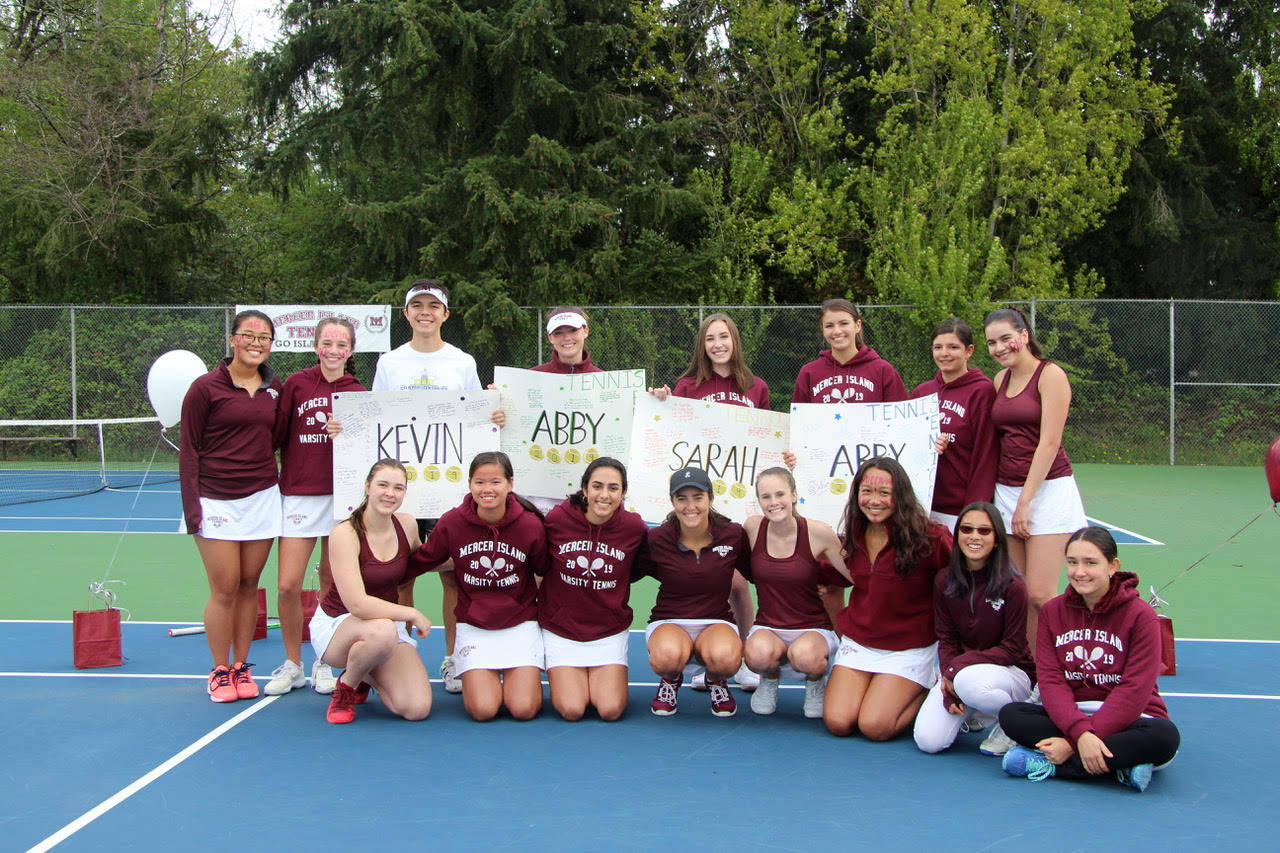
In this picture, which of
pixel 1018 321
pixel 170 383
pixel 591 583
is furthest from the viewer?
pixel 170 383

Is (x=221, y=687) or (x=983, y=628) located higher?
(x=983, y=628)

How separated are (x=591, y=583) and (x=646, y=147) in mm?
15109

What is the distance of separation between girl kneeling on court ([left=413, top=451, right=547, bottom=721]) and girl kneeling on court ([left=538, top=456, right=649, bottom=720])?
0.28ft

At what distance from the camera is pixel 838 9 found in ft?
69.4

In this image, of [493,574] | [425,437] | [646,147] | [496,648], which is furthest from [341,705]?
[646,147]

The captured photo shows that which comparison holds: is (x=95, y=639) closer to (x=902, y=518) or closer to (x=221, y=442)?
(x=221, y=442)

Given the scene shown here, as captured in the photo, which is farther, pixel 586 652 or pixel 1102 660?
pixel 586 652

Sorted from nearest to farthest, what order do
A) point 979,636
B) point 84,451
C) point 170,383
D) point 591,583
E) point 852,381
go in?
point 979,636 < point 591,583 < point 852,381 < point 170,383 < point 84,451

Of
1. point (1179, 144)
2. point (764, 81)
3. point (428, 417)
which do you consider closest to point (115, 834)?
point (428, 417)

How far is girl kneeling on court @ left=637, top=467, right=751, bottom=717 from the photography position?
5102 mm

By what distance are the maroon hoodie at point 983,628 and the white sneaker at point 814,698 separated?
0.67 metres

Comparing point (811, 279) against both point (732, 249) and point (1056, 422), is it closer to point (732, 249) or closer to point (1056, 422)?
point (732, 249)

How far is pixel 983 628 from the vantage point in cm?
465

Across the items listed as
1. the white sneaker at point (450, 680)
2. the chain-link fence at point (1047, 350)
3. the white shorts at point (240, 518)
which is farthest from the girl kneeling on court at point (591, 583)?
the chain-link fence at point (1047, 350)
